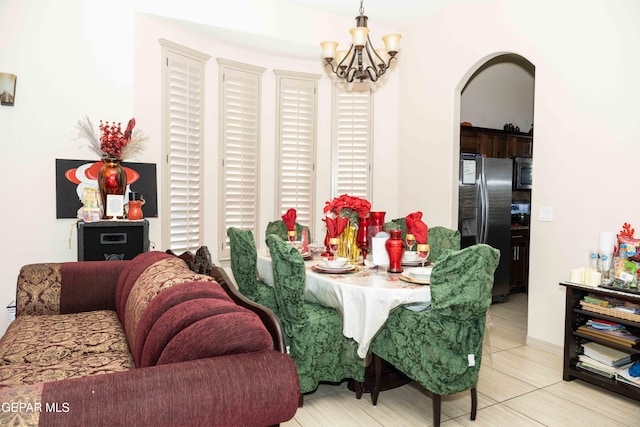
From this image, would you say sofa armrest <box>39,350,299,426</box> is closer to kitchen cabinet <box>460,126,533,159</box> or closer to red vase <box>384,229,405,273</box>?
red vase <box>384,229,405,273</box>

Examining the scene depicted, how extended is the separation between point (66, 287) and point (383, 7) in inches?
156

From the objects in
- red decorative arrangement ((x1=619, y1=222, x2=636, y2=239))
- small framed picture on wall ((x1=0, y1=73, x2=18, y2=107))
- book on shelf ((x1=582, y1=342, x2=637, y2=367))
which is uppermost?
small framed picture on wall ((x1=0, y1=73, x2=18, y2=107))

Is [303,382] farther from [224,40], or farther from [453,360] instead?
[224,40]

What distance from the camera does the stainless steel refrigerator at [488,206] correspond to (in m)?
5.09

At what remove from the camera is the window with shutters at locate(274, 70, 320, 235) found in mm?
5105

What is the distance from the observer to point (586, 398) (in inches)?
116

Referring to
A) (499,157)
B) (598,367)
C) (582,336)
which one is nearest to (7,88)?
(582,336)

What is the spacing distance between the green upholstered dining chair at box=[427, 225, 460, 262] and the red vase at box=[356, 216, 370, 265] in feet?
1.83

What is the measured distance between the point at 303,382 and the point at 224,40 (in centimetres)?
350

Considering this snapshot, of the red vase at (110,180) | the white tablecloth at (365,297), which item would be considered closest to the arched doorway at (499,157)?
the white tablecloth at (365,297)

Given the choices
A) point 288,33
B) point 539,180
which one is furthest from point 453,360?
point 288,33

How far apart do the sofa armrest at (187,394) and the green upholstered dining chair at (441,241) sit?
242 cm

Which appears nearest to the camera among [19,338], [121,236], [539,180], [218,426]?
[218,426]

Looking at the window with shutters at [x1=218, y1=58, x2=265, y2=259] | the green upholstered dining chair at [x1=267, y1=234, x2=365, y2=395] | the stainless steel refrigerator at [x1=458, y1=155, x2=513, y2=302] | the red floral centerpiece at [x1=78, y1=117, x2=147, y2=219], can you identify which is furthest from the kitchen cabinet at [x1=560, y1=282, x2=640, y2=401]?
the red floral centerpiece at [x1=78, y1=117, x2=147, y2=219]
